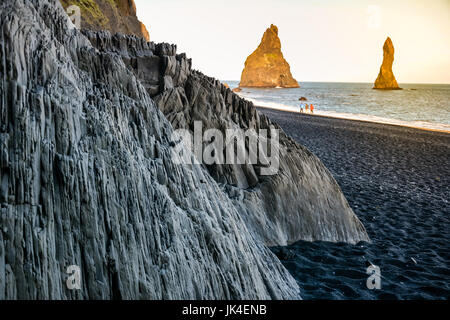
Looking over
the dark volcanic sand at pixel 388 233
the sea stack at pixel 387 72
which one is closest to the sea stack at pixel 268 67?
the sea stack at pixel 387 72

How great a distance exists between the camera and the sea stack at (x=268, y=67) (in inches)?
7126

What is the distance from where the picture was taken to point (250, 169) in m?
6.61

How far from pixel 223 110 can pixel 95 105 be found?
326 centimetres

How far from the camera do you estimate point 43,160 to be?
2930 mm

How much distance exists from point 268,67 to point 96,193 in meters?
188

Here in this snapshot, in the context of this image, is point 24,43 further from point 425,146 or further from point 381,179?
point 425,146

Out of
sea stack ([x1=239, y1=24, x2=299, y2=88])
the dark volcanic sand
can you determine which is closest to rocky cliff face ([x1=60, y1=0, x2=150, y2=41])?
the dark volcanic sand

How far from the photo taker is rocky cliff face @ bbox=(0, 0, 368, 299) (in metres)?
2.78

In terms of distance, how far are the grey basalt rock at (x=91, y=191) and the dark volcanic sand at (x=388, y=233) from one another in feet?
6.39

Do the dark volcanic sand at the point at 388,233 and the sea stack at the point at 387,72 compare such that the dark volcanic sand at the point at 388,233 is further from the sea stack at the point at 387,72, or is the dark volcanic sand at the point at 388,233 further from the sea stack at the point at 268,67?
the sea stack at the point at 268,67

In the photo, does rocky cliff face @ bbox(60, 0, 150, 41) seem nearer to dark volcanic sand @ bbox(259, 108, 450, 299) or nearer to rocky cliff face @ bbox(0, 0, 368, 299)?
dark volcanic sand @ bbox(259, 108, 450, 299)

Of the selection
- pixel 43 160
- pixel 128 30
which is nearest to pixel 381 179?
pixel 43 160

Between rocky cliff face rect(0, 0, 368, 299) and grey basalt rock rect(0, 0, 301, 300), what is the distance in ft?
0.03

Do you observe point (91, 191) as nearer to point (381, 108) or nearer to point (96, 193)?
point (96, 193)
